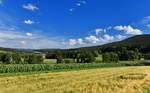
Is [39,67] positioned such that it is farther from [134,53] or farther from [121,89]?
[134,53]

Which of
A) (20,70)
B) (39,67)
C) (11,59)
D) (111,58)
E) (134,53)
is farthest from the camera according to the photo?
(134,53)

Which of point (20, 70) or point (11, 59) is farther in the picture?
point (11, 59)

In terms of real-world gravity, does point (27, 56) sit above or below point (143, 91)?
above

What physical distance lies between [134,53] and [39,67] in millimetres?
92940

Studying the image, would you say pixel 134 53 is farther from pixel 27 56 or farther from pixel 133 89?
pixel 133 89

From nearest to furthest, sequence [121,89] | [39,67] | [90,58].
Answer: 1. [121,89]
2. [39,67]
3. [90,58]

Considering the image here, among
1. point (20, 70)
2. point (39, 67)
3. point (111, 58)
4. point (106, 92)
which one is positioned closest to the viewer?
point (106, 92)

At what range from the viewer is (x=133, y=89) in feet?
Result: 80.4

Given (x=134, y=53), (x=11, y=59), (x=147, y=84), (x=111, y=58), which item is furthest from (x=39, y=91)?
(x=134, y=53)

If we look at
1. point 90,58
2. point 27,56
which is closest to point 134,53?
point 90,58

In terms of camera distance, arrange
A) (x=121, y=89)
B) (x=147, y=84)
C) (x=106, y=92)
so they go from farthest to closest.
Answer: (x=147, y=84) < (x=121, y=89) < (x=106, y=92)

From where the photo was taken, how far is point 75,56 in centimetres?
14362

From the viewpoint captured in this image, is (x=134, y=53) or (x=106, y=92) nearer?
(x=106, y=92)

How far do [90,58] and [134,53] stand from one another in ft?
127
